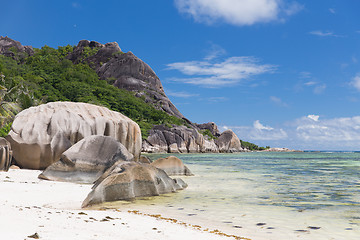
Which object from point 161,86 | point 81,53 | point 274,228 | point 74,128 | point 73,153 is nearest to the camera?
point 274,228

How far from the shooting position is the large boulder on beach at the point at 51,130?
14922 millimetres

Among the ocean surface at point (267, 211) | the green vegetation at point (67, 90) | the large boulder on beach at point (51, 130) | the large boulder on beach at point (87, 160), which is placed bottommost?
the ocean surface at point (267, 211)

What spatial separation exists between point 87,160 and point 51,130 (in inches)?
155

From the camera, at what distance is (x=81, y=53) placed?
12769 centimetres

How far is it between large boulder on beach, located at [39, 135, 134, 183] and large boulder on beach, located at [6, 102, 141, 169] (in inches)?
116

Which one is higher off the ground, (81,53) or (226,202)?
(81,53)

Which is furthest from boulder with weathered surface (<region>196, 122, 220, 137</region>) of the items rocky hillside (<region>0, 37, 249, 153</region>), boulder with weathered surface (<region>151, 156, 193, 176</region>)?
boulder with weathered surface (<region>151, 156, 193, 176</region>)

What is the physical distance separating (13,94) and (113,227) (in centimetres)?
4502

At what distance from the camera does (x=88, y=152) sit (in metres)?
12.8

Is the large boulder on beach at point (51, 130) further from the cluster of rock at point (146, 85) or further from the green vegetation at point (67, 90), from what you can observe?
the cluster of rock at point (146, 85)

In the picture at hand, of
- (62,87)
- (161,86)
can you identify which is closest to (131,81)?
(161,86)

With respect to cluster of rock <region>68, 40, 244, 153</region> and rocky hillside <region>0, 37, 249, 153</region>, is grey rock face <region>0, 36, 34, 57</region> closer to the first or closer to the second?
rocky hillside <region>0, 37, 249, 153</region>

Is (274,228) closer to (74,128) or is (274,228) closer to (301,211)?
(301,211)

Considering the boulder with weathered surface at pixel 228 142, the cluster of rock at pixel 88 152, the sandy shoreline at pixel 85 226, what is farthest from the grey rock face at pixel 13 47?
the sandy shoreline at pixel 85 226
